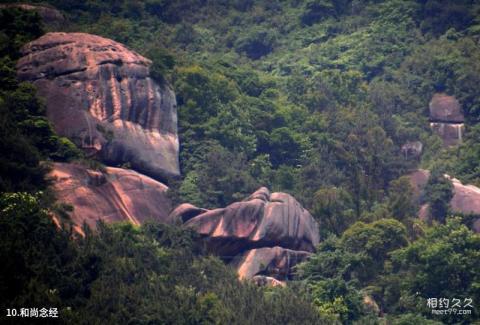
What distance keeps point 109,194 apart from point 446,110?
31.7 metres

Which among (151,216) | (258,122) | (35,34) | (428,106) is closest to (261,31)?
(428,106)

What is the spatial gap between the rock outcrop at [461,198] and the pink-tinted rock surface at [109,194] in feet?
53.5

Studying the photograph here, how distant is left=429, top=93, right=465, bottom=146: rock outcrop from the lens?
246 feet

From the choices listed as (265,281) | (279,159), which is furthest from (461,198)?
(265,281)

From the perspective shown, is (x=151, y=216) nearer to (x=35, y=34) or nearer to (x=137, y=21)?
(x=35, y=34)

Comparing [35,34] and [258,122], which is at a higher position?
[35,34]

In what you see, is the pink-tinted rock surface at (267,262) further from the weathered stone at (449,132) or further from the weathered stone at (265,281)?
the weathered stone at (449,132)

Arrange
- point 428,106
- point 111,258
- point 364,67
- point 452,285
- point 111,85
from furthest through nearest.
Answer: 1. point 364,67
2. point 428,106
3. point 111,85
4. point 452,285
5. point 111,258

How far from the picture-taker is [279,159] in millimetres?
65938

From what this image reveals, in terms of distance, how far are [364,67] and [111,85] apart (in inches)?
1251

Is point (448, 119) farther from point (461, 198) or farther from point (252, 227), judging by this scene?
point (252, 227)

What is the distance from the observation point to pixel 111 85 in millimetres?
56531

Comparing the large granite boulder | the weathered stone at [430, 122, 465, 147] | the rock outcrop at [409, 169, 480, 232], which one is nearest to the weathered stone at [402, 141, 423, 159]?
the weathered stone at [430, 122, 465, 147]

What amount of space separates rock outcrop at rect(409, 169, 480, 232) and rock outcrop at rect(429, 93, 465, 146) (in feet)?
31.2
